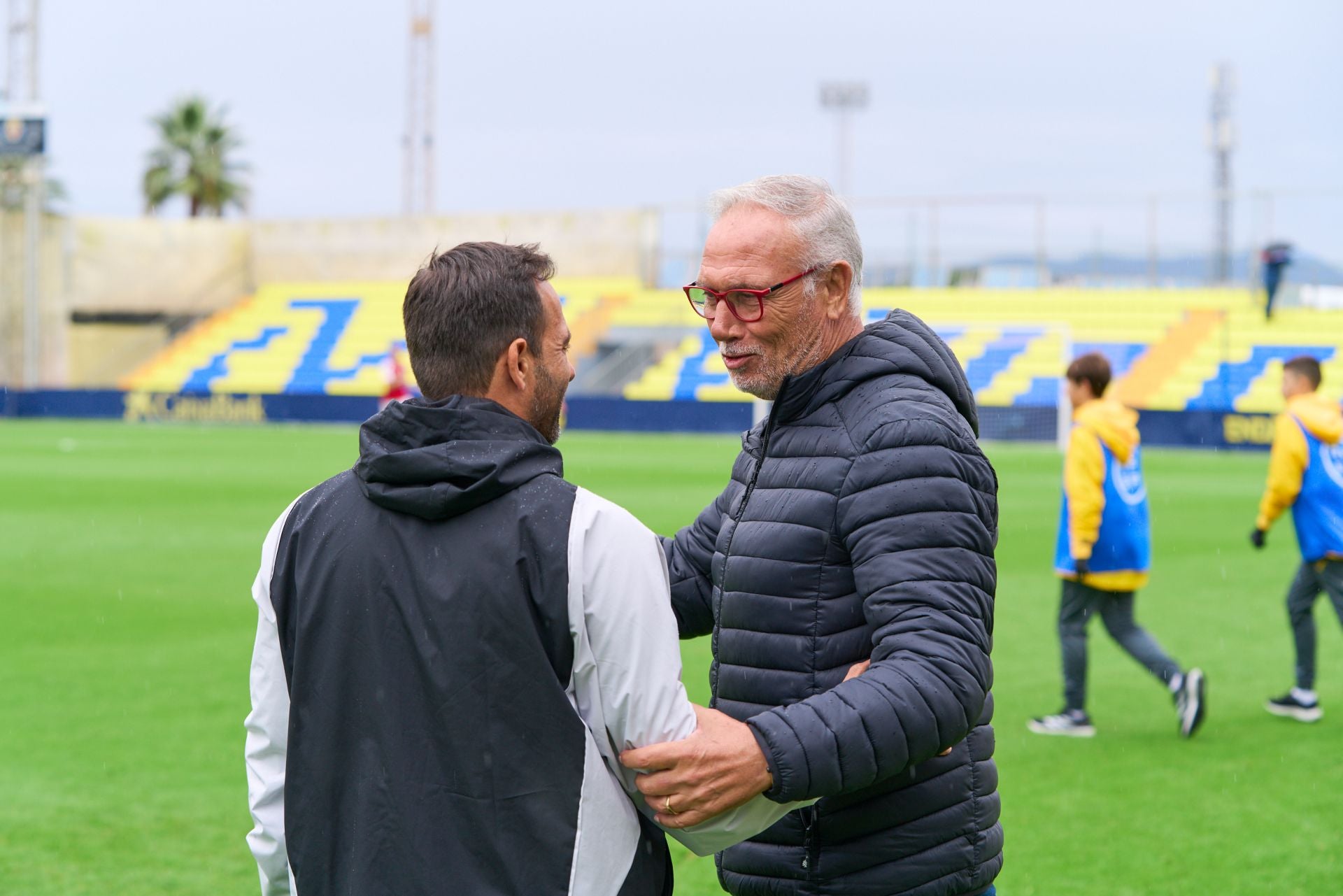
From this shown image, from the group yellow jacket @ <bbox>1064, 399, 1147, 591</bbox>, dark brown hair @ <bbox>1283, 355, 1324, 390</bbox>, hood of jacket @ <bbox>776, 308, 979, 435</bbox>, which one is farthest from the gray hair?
dark brown hair @ <bbox>1283, 355, 1324, 390</bbox>

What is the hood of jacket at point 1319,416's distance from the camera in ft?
26.3

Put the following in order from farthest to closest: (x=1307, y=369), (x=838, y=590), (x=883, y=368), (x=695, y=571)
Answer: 1. (x=1307, y=369)
2. (x=695, y=571)
3. (x=883, y=368)
4. (x=838, y=590)

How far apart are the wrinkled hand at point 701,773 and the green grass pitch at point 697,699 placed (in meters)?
3.16

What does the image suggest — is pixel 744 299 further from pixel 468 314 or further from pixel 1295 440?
pixel 1295 440

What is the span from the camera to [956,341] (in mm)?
37938

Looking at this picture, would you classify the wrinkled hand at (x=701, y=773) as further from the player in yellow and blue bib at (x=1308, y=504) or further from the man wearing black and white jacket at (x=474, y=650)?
the player in yellow and blue bib at (x=1308, y=504)

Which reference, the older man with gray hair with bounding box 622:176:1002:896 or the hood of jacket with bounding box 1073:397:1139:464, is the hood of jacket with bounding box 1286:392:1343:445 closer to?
the hood of jacket with bounding box 1073:397:1139:464

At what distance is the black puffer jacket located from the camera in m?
2.22

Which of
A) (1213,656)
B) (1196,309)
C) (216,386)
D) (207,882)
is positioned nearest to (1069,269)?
(1196,309)

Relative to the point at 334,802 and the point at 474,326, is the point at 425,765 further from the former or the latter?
the point at 474,326

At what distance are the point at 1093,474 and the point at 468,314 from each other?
19.1 feet

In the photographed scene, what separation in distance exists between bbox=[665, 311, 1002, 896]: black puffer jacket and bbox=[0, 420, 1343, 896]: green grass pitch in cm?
266

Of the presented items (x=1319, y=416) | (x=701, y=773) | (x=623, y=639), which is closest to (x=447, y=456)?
(x=623, y=639)

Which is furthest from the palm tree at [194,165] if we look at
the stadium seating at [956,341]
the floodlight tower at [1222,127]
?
the floodlight tower at [1222,127]
